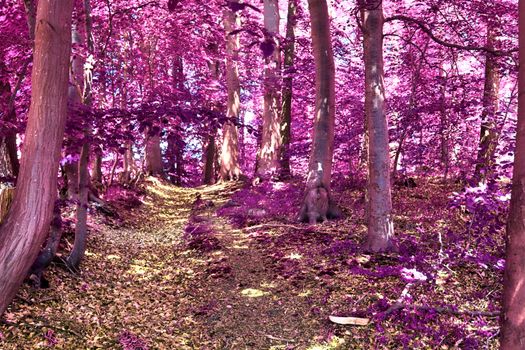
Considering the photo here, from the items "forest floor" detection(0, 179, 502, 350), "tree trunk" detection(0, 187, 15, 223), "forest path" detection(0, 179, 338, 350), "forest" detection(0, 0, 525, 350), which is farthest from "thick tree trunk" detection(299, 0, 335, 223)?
"tree trunk" detection(0, 187, 15, 223)

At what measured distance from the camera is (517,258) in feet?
6.56

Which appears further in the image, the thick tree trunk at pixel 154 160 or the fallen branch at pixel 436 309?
the thick tree trunk at pixel 154 160

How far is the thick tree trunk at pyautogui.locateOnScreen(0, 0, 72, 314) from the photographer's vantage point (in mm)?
3496

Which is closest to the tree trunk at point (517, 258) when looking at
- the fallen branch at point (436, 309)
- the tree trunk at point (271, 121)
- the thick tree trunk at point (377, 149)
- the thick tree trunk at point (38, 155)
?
the fallen branch at point (436, 309)

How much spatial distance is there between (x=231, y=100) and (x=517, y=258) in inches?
610

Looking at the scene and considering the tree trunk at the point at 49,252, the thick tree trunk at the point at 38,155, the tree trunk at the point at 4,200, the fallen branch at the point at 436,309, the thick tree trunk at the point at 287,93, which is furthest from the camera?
the thick tree trunk at the point at 287,93

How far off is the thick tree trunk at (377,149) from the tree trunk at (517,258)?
419 cm

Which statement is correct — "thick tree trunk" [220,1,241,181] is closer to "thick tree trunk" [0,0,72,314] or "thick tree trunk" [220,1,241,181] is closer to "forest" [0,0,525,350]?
"forest" [0,0,525,350]

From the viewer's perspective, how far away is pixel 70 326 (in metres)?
4.38

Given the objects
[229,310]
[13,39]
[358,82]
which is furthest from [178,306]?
[358,82]

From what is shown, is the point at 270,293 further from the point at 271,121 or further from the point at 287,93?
the point at 287,93

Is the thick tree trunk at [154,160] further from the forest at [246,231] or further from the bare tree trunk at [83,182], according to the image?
the bare tree trunk at [83,182]

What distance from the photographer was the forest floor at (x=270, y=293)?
14.1ft

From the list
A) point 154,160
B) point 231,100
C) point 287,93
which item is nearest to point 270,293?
point 287,93
